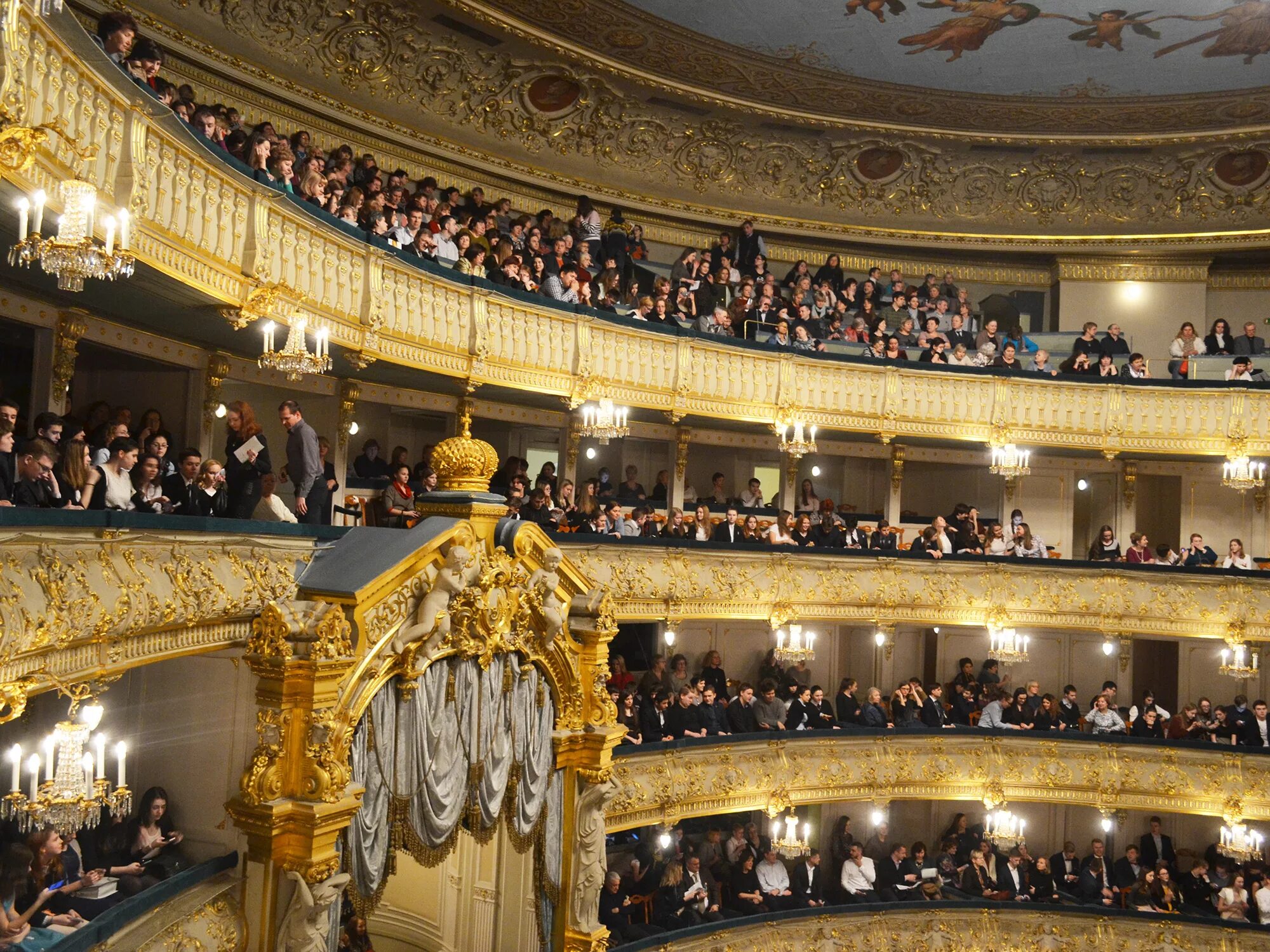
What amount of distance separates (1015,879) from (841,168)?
15479mm

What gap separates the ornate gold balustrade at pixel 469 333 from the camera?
8031 millimetres

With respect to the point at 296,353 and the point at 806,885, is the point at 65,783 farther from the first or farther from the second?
the point at 806,885

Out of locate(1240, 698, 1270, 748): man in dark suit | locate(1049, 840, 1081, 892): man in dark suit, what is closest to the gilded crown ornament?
locate(1049, 840, 1081, 892): man in dark suit

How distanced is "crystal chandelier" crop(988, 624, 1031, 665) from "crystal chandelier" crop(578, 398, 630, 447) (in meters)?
9.28

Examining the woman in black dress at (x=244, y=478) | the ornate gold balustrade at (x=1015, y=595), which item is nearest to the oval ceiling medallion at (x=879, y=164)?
the ornate gold balustrade at (x=1015, y=595)

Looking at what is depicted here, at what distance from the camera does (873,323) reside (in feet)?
74.2

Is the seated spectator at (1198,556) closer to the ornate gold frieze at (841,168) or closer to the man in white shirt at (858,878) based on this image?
the ornate gold frieze at (841,168)

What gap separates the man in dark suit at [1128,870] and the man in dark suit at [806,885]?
6.07 meters

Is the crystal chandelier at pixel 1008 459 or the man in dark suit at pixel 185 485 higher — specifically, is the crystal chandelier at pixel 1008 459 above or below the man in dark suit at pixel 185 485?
above

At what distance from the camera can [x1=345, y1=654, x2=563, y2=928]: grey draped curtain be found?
10.5 metres

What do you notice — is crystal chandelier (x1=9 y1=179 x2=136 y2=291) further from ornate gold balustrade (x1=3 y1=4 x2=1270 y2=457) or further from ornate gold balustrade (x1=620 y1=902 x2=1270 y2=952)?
ornate gold balustrade (x1=620 y1=902 x2=1270 y2=952)

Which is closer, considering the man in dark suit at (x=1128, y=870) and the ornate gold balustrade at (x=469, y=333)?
the ornate gold balustrade at (x=469, y=333)

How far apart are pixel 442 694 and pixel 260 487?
2.76 m

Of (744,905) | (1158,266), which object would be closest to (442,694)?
(744,905)
